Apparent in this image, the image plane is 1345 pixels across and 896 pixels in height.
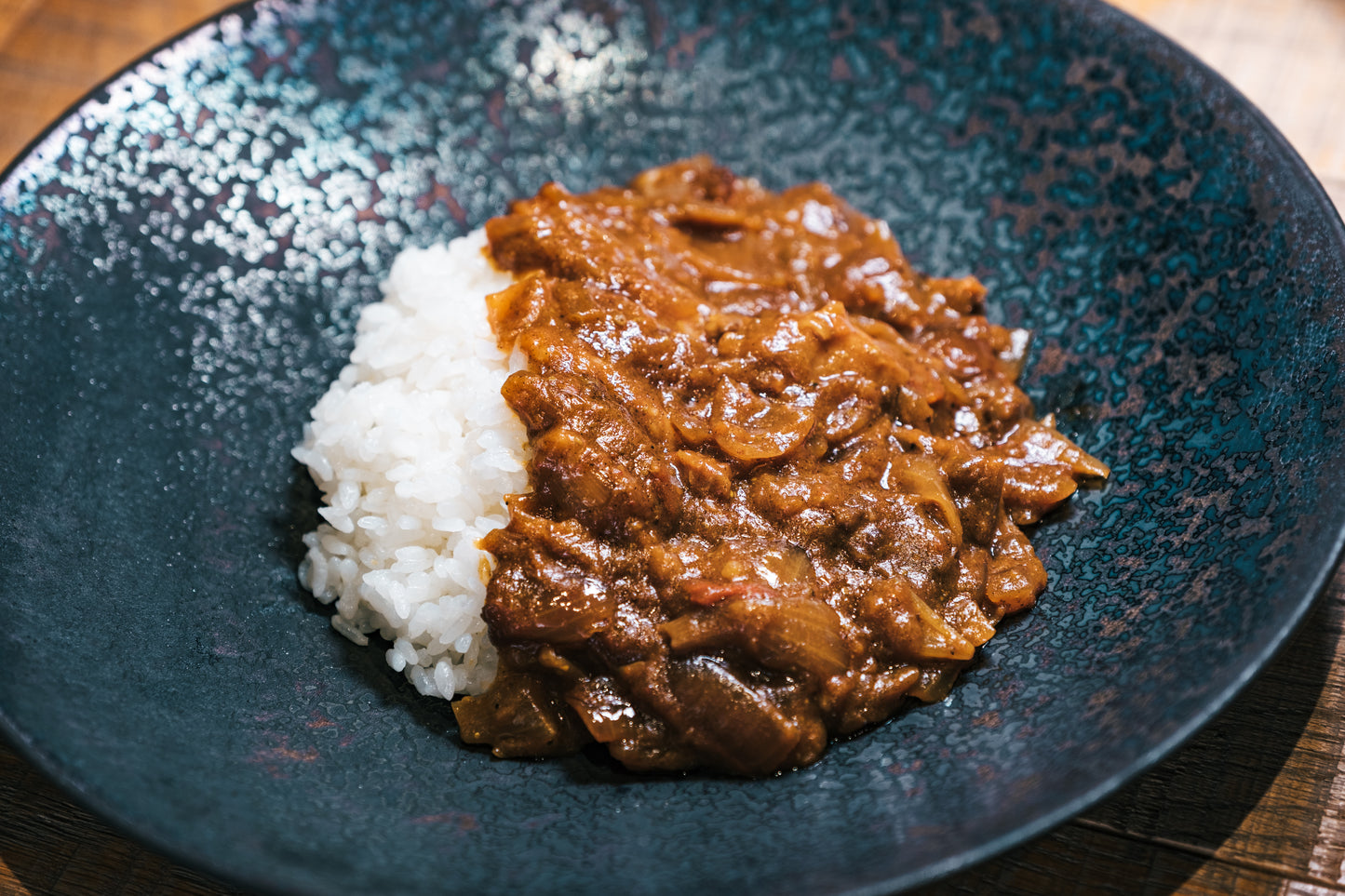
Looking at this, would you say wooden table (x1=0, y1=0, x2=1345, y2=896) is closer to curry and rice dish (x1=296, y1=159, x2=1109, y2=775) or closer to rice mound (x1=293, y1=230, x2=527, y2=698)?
curry and rice dish (x1=296, y1=159, x2=1109, y2=775)

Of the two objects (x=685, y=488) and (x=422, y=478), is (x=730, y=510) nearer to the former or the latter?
(x=685, y=488)

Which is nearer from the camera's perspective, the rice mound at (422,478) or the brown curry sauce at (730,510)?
the brown curry sauce at (730,510)

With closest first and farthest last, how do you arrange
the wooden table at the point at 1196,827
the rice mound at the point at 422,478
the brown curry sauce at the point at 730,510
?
the wooden table at the point at 1196,827
the brown curry sauce at the point at 730,510
the rice mound at the point at 422,478

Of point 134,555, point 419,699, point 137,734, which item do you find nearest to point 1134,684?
point 419,699

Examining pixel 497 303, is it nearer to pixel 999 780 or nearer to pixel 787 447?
pixel 787 447

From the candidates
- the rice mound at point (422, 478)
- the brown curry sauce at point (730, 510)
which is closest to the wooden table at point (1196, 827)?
the brown curry sauce at point (730, 510)

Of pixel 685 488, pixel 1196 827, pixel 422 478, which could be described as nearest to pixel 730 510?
pixel 685 488

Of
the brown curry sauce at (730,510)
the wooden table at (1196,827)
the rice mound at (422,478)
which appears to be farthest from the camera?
the rice mound at (422,478)

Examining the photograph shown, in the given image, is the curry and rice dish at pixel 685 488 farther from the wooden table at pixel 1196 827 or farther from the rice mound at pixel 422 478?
the wooden table at pixel 1196 827
